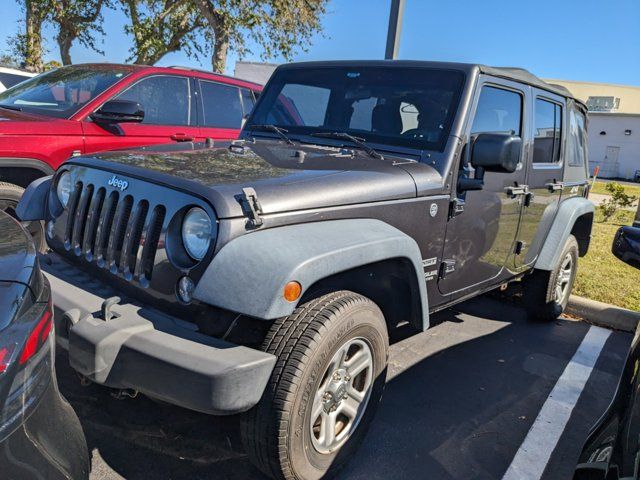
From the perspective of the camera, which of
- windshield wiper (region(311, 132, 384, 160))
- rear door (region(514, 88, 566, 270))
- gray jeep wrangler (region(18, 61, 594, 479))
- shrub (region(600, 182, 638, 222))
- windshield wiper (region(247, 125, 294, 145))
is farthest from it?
shrub (region(600, 182, 638, 222))

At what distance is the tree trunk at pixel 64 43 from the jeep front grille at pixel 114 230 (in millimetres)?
17788

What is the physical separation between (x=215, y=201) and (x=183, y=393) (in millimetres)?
743

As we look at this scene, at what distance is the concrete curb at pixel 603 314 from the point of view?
16.2ft

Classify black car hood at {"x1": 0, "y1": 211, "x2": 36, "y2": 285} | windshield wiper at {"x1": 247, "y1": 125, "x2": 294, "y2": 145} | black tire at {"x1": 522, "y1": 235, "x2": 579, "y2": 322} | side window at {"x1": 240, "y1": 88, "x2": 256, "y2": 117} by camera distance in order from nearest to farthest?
black car hood at {"x1": 0, "y1": 211, "x2": 36, "y2": 285} < windshield wiper at {"x1": 247, "y1": 125, "x2": 294, "y2": 145} < black tire at {"x1": 522, "y1": 235, "x2": 579, "y2": 322} < side window at {"x1": 240, "y1": 88, "x2": 256, "y2": 117}

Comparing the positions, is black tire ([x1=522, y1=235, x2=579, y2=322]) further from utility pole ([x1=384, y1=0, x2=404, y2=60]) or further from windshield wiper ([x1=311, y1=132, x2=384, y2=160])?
utility pole ([x1=384, y1=0, x2=404, y2=60])

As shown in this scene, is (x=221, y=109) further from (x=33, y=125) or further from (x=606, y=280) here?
(x=606, y=280)

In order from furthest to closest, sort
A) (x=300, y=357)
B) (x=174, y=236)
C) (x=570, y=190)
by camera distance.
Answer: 1. (x=570, y=190)
2. (x=174, y=236)
3. (x=300, y=357)

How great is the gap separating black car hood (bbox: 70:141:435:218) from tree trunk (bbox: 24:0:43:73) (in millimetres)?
16134

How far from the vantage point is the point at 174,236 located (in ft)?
7.41

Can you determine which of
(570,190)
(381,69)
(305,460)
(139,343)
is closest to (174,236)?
(139,343)

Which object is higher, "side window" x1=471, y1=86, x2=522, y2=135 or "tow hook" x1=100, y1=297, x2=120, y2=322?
"side window" x1=471, y1=86, x2=522, y2=135

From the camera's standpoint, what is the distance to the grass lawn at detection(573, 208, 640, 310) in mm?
5492

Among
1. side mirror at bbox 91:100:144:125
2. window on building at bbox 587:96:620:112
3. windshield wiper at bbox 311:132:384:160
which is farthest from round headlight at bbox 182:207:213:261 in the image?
window on building at bbox 587:96:620:112

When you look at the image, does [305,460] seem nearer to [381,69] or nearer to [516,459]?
[516,459]
